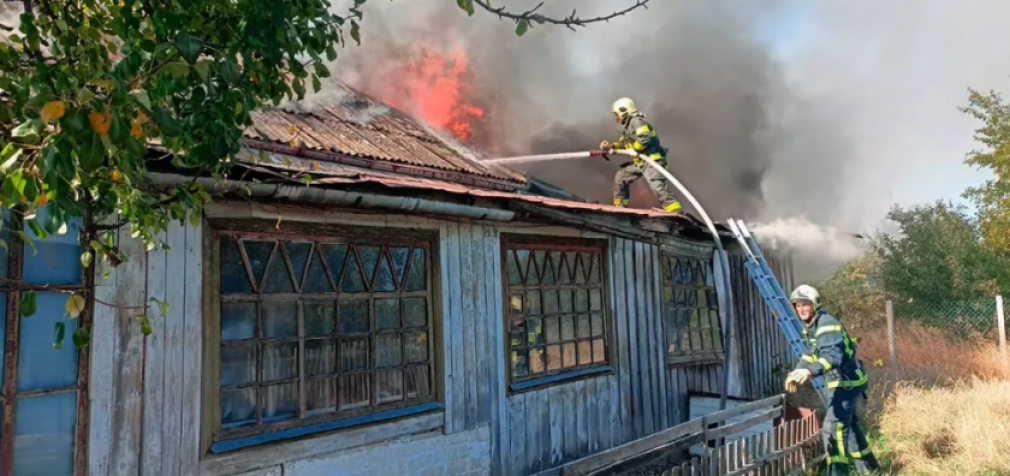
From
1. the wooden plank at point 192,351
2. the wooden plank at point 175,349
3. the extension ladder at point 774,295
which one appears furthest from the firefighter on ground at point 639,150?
the wooden plank at point 175,349

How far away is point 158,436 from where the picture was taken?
→ 13.0 feet

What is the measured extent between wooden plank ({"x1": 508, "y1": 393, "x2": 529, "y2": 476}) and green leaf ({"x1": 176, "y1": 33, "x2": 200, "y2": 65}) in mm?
4783

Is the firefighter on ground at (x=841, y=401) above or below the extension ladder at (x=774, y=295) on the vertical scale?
below

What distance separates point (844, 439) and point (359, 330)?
16.9 feet

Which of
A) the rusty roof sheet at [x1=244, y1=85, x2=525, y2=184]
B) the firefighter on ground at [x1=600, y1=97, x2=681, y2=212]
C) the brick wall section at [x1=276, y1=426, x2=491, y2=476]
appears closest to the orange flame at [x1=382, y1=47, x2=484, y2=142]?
the rusty roof sheet at [x1=244, y1=85, x2=525, y2=184]

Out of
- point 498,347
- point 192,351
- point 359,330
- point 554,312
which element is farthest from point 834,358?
point 192,351

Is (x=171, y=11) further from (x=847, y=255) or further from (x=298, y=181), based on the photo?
(x=847, y=255)

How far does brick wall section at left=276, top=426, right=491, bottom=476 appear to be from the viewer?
15.6 ft

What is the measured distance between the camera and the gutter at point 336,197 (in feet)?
12.9

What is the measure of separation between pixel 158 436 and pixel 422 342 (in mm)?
2268

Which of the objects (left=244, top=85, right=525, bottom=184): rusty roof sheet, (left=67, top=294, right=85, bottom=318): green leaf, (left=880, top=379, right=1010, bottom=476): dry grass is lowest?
(left=880, top=379, right=1010, bottom=476): dry grass

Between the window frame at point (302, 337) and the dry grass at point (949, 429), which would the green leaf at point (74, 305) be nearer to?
the window frame at point (302, 337)

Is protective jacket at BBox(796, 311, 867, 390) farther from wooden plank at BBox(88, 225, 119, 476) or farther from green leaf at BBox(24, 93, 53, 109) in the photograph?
green leaf at BBox(24, 93, 53, 109)

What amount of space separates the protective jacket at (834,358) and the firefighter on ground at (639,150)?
2.92 metres
